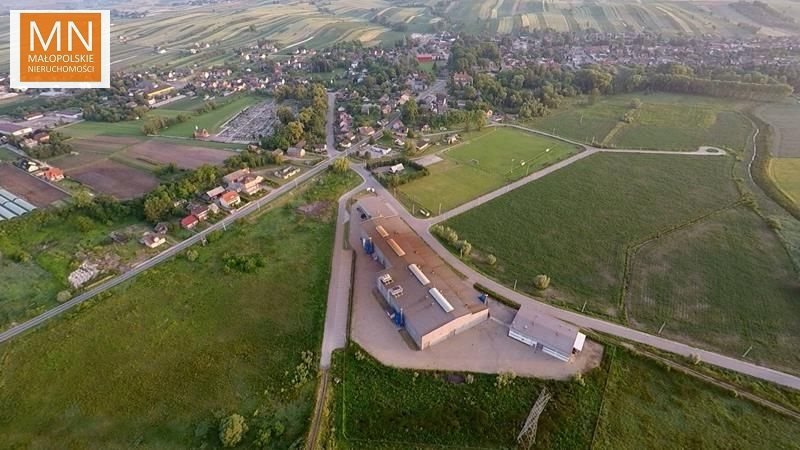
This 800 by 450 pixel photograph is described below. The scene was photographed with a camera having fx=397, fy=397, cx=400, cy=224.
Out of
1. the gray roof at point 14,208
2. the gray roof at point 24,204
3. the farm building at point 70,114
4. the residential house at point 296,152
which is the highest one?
the residential house at point 296,152

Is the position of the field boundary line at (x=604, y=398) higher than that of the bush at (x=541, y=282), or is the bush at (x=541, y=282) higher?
the bush at (x=541, y=282)

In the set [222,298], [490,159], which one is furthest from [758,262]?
[222,298]

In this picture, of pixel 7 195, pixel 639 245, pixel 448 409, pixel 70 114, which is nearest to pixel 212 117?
pixel 70 114

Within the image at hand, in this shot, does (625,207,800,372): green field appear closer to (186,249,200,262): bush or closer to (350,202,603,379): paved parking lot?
(350,202,603,379): paved parking lot

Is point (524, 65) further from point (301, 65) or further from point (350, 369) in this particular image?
point (350, 369)

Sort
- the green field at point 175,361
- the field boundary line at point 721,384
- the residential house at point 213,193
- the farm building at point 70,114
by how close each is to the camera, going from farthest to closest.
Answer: the farm building at point 70,114 < the residential house at point 213,193 < the field boundary line at point 721,384 < the green field at point 175,361

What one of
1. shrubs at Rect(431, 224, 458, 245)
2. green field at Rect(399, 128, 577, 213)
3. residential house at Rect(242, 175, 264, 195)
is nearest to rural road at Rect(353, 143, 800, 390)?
shrubs at Rect(431, 224, 458, 245)

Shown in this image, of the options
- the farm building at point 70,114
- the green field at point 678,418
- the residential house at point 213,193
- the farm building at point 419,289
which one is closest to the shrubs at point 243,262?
the farm building at point 419,289

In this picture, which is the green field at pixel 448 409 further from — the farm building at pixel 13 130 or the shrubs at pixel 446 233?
the farm building at pixel 13 130

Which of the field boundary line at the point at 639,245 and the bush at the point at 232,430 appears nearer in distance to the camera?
the bush at the point at 232,430
